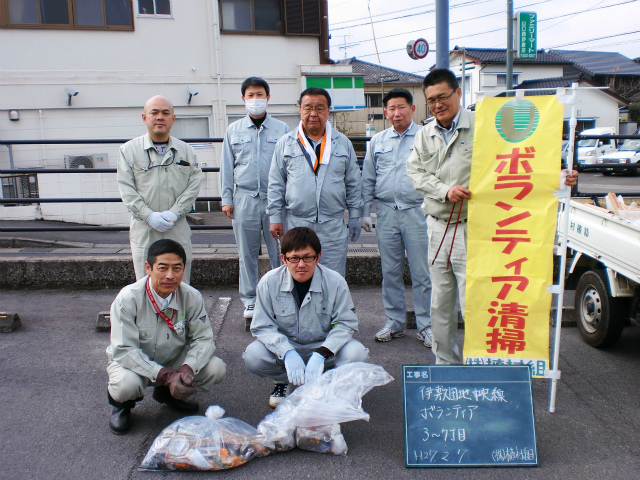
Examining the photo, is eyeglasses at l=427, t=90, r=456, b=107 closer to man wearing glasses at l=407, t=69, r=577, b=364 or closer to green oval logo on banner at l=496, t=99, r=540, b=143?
man wearing glasses at l=407, t=69, r=577, b=364

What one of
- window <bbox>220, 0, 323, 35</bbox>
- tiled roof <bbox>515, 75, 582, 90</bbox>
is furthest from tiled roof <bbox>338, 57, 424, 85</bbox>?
window <bbox>220, 0, 323, 35</bbox>

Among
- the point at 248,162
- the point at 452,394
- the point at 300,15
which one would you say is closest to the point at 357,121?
the point at 300,15

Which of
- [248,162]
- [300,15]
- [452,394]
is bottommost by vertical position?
[452,394]

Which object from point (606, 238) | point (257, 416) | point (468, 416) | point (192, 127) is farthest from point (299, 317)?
point (192, 127)

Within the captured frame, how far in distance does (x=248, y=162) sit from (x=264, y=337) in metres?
→ 1.81

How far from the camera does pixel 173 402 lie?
3.22m

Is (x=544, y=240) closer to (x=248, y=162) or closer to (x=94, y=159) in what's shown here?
(x=248, y=162)

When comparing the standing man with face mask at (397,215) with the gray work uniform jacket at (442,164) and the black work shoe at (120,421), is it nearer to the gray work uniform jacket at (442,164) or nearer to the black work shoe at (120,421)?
the gray work uniform jacket at (442,164)

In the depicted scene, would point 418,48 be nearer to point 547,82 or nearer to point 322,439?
point 322,439

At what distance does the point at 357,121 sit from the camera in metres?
32.1

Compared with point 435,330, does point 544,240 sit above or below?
above

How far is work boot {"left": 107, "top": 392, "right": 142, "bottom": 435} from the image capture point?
298 centimetres

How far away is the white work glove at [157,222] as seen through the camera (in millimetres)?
3877

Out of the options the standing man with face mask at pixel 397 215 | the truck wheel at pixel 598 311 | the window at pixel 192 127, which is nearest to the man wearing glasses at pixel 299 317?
the standing man with face mask at pixel 397 215
